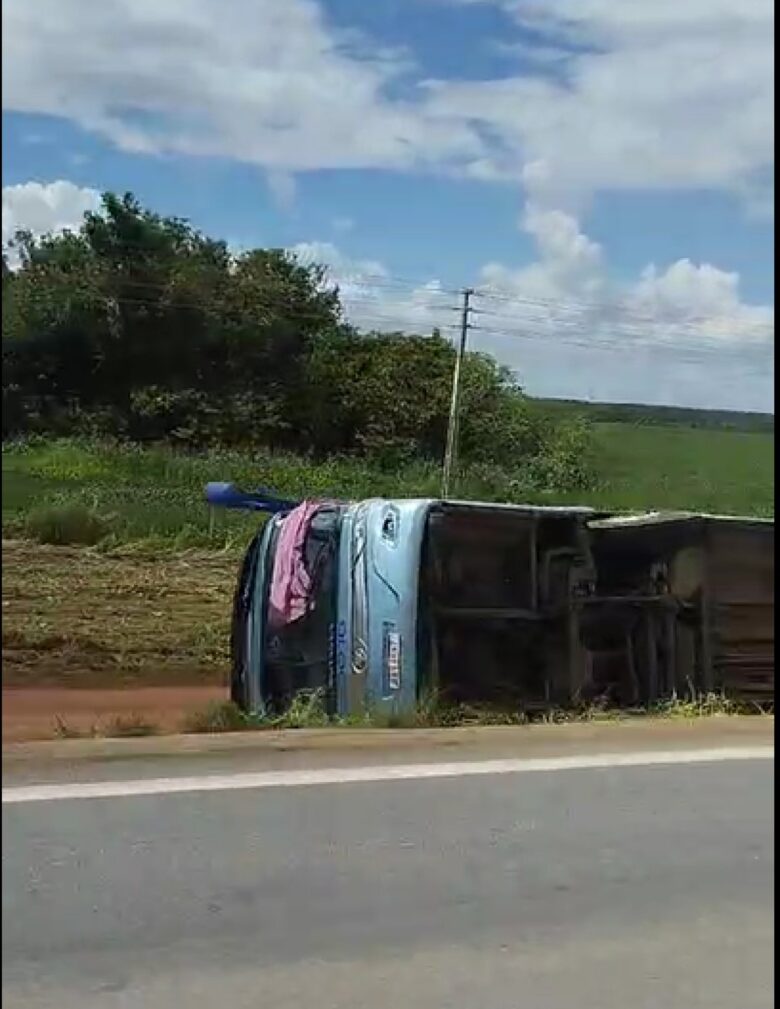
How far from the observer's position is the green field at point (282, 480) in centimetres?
170

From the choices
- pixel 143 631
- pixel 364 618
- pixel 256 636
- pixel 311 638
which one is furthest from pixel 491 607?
pixel 143 631

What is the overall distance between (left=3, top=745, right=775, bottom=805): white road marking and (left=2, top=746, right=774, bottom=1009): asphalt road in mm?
137

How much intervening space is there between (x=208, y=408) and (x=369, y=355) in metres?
16.3

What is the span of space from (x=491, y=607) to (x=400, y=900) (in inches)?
179

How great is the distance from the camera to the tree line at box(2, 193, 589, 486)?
1.43 meters

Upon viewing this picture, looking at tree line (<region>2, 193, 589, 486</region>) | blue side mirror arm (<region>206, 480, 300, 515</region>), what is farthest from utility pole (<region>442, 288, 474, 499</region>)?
blue side mirror arm (<region>206, 480, 300, 515</region>)

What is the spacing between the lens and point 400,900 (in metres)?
4.19

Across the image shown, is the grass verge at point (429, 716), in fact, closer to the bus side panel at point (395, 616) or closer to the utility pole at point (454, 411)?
the bus side panel at point (395, 616)

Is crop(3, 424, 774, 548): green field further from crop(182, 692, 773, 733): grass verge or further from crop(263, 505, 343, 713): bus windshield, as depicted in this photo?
crop(182, 692, 773, 733): grass verge

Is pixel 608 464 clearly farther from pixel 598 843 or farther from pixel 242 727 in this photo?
pixel 598 843

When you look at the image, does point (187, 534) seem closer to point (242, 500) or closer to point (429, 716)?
point (242, 500)

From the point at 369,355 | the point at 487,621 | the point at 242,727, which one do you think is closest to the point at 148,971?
the point at 242,727

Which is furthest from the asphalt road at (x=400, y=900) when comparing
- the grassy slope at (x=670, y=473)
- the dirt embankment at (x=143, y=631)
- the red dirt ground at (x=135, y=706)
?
the dirt embankment at (x=143, y=631)

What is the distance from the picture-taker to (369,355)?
2561 cm
